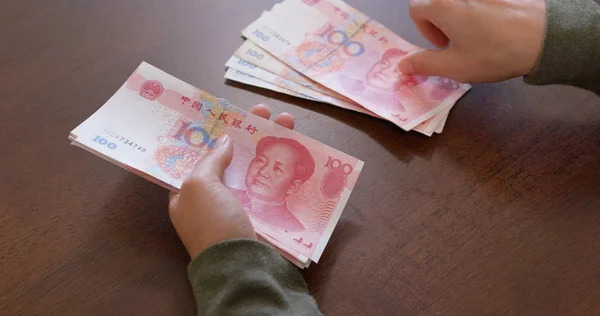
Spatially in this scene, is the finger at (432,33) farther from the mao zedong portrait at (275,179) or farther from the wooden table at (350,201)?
the mao zedong portrait at (275,179)

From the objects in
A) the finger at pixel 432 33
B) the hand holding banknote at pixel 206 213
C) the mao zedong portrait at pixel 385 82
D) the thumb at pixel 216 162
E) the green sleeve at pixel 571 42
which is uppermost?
the green sleeve at pixel 571 42

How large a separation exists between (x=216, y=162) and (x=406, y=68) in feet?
1.13

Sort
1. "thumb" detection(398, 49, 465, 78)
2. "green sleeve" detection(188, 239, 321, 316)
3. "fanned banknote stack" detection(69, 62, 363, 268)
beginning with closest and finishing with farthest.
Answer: "green sleeve" detection(188, 239, 321, 316) < "fanned banknote stack" detection(69, 62, 363, 268) < "thumb" detection(398, 49, 465, 78)

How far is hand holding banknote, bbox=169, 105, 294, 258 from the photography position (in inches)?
22.6

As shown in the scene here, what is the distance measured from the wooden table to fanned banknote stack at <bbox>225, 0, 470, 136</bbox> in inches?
0.8

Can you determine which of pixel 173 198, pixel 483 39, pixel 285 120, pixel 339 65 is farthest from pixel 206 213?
pixel 483 39

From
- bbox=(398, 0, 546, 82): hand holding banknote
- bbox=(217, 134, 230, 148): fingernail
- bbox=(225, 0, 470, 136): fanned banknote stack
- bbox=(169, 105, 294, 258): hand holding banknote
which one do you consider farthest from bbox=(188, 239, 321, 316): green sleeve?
bbox=(398, 0, 546, 82): hand holding banknote

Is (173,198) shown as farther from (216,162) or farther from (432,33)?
(432,33)

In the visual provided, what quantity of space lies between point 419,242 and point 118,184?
0.39m

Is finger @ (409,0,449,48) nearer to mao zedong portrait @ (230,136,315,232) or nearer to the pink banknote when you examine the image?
the pink banknote

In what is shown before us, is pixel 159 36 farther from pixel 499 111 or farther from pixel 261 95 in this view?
pixel 499 111

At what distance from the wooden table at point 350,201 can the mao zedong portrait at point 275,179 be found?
0.06 m

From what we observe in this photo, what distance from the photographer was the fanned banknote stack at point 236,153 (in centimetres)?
64

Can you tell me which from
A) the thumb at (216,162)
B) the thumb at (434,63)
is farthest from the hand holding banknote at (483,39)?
the thumb at (216,162)
